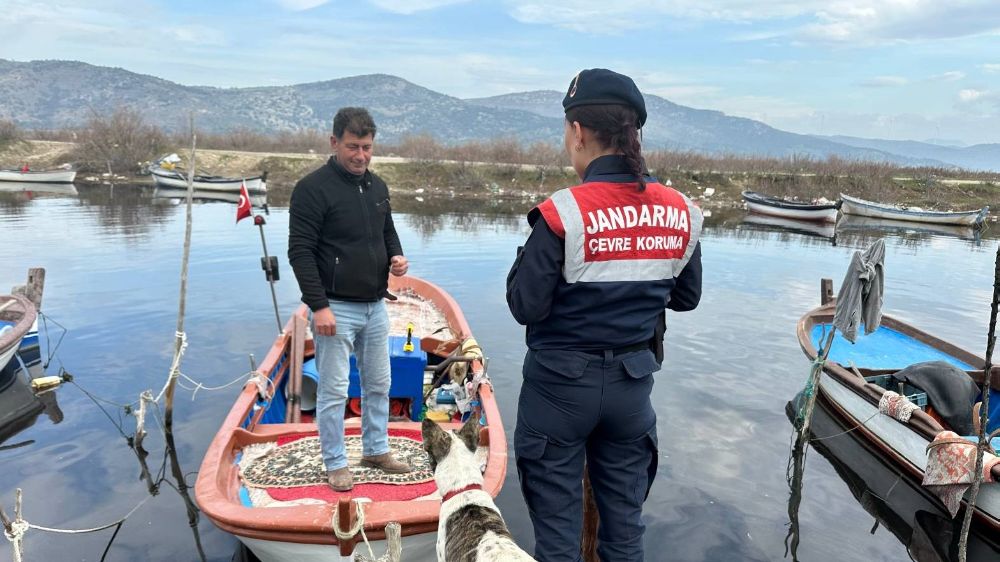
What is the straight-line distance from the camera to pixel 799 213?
32.2m

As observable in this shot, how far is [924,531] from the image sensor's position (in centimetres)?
559

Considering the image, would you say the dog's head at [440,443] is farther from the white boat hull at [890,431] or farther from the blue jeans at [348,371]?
the white boat hull at [890,431]

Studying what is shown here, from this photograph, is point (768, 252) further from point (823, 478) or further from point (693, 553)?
point (693, 553)

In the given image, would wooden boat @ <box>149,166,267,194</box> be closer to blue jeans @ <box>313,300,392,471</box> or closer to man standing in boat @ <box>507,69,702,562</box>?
blue jeans @ <box>313,300,392,471</box>

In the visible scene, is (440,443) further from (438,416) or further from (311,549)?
(438,416)

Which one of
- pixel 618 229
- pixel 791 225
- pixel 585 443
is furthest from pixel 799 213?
pixel 618 229

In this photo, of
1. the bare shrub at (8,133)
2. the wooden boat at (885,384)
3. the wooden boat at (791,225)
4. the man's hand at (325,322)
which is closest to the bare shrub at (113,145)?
the bare shrub at (8,133)

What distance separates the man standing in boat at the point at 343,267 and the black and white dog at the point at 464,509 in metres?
1.49

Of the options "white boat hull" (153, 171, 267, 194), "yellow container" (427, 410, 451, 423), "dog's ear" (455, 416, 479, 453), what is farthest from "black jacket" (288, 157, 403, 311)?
"white boat hull" (153, 171, 267, 194)

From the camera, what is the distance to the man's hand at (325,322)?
136 inches

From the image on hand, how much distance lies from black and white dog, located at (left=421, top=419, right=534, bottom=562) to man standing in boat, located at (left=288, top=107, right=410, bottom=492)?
1.49m

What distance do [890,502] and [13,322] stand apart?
10875 mm

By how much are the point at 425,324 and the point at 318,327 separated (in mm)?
4986

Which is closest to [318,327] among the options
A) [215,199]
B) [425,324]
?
[425,324]
